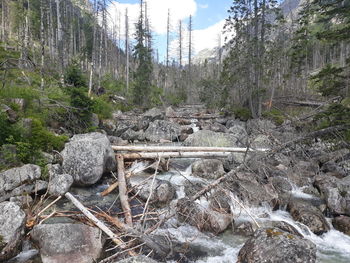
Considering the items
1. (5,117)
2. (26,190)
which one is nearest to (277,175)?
(26,190)

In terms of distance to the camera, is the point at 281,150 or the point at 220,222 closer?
the point at 220,222

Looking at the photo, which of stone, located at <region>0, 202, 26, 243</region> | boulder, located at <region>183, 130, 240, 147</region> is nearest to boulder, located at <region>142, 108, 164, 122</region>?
boulder, located at <region>183, 130, 240, 147</region>

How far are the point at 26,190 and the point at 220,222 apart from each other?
5.12 meters

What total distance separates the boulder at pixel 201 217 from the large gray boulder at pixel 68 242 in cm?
202

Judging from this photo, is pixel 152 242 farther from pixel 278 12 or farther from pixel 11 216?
pixel 278 12

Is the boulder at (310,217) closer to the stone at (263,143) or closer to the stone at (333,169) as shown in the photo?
the stone at (263,143)

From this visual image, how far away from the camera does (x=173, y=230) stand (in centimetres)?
593

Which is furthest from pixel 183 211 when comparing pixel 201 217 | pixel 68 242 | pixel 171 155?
pixel 171 155

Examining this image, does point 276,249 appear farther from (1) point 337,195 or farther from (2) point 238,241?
(1) point 337,195

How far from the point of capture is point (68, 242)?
455cm

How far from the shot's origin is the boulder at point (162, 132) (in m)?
17.3

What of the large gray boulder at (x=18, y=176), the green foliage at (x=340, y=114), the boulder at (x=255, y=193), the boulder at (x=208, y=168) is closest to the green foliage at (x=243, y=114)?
the boulder at (x=208, y=168)

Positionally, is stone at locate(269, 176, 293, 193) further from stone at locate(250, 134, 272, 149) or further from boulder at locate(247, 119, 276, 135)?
boulder at locate(247, 119, 276, 135)

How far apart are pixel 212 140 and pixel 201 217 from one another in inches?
285
